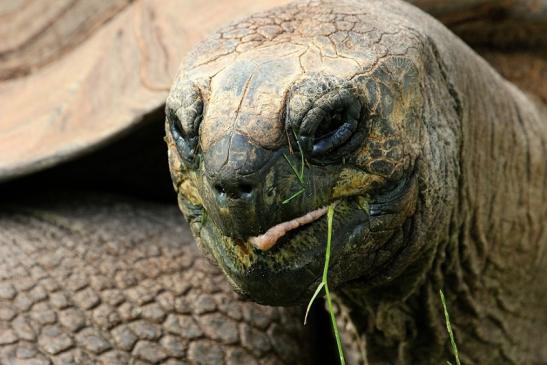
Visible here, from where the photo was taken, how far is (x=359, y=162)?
5.79 ft

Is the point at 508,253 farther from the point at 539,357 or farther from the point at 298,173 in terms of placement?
the point at 298,173

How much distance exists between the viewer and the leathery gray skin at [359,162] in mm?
1665

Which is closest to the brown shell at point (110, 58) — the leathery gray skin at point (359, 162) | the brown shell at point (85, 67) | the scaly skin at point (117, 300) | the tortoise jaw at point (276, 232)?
Answer: the brown shell at point (85, 67)

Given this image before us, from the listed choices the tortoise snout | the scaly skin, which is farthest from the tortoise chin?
the scaly skin

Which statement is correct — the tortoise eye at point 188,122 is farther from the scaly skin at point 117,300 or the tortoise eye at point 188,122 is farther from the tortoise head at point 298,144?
the scaly skin at point 117,300

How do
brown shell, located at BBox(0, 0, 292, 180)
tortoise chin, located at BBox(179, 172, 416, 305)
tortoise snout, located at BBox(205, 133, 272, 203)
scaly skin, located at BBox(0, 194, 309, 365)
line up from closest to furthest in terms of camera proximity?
tortoise snout, located at BBox(205, 133, 272, 203), tortoise chin, located at BBox(179, 172, 416, 305), scaly skin, located at BBox(0, 194, 309, 365), brown shell, located at BBox(0, 0, 292, 180)

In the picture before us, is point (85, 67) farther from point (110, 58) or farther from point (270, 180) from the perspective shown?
point (270, 180)

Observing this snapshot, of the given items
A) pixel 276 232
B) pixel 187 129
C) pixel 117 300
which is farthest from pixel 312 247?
pixel 117 300

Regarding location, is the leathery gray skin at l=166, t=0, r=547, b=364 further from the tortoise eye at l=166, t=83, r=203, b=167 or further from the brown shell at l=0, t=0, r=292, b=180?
the brown shell at l=0, t=0, r=292, b=180

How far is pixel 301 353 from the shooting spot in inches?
109

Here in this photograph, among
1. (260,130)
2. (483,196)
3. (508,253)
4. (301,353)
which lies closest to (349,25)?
(260,130)

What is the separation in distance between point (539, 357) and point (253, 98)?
134cm

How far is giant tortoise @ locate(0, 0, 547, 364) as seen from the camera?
1.71 metres

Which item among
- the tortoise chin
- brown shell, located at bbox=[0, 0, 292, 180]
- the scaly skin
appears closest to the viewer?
the tortoise chin
